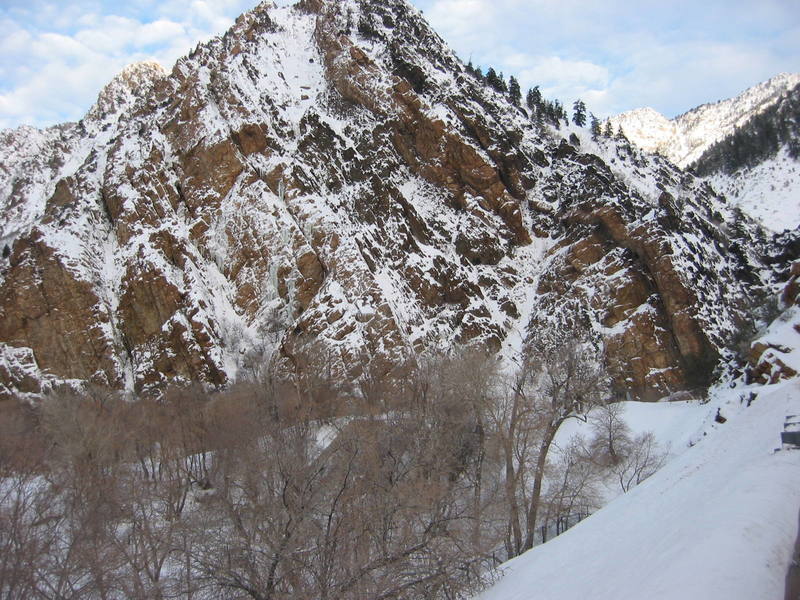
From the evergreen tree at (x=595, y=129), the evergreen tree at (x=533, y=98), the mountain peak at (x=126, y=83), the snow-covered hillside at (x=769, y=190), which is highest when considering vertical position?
the mountain peak at (x=126, y=83)

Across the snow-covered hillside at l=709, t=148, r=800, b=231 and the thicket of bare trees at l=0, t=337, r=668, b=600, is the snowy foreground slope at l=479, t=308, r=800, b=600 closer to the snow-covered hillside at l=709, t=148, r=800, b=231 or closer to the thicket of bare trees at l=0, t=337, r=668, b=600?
the thicket of bare trees at l=0, t=337, r=668, b=600

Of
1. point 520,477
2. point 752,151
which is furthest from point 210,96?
point 752,151

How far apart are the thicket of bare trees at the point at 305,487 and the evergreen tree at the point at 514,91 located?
6434 cm

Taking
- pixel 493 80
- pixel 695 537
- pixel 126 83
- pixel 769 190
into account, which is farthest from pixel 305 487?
pixel 126 83

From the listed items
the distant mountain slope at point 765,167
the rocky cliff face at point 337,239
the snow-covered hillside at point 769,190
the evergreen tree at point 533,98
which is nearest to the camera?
the rocky cliff face at point 337,239

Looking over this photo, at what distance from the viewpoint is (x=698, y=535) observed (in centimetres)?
826

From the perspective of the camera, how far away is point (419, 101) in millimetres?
62406

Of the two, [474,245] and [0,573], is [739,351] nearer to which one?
[474,245]

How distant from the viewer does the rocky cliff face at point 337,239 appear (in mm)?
44625

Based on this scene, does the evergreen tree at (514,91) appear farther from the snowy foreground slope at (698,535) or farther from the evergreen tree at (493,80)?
the snowy foreground slope at (698,535)

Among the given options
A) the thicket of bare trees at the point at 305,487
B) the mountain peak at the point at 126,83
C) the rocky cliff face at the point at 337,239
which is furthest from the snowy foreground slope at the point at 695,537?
the mountain peak at the point at 126,83

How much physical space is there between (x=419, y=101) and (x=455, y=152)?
8.22 metres

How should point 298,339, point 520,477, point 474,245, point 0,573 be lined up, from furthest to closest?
point 474,245 < point 298,339 < point 520,477 < point 0,573

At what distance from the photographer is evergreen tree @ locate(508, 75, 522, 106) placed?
86.5 m
